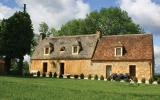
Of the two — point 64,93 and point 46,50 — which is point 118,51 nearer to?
point 46,50

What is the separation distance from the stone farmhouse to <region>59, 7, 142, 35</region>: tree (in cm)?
1953

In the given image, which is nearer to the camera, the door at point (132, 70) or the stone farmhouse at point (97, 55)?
the stone farmhouse at point (97, 55)

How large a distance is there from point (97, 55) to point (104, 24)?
89.3 feet

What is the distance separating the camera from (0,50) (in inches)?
2037

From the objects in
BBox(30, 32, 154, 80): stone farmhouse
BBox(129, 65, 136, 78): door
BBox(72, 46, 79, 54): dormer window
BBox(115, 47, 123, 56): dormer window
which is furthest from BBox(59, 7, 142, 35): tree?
BBox(129, 65, 136, 78): door

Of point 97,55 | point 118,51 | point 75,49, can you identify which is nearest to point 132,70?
point 118,51

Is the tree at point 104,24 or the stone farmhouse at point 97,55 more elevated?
the tree at point 104,24

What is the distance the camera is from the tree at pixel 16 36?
5150 cm

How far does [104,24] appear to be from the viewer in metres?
81.6

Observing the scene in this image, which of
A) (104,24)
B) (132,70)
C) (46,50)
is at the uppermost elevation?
(104,24)

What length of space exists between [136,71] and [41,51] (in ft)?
60.1

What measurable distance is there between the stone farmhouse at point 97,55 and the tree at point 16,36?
7.41m

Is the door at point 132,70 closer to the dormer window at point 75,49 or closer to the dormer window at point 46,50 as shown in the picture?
the dormer window at point 75,49

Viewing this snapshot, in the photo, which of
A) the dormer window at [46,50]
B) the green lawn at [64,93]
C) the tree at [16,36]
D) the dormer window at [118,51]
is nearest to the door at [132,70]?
the dormer window at [118,51]
